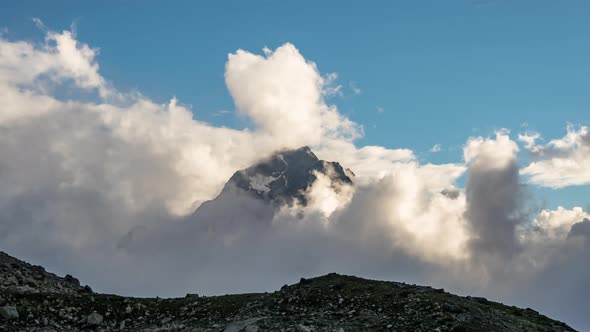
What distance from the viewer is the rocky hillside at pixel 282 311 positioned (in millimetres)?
48938

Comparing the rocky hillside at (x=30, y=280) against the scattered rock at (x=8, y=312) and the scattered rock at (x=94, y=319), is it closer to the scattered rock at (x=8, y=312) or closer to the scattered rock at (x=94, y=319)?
the scattered rock at (x=8, y=312)

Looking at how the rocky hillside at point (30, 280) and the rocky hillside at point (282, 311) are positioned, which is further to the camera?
the rocky hillside at point (30, 280)

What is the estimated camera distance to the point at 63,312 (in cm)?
5828

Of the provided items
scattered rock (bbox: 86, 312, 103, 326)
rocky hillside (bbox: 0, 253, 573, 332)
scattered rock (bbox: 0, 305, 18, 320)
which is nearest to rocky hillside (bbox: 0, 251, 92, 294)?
rocky hillside (bbox: 0, 253, 573, 332)

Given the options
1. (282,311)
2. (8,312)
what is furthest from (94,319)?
(282,311)

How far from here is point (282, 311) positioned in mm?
55438

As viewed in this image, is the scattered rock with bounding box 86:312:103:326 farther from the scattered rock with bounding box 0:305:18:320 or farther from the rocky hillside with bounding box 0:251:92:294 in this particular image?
the rocky hillside with bounding box 0:251:92:294

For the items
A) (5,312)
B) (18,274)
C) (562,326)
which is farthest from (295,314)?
(18,274)

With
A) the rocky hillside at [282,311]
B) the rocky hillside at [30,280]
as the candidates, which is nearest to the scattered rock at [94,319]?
the rocky hillside at [282,311]

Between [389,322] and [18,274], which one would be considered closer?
[389,322]

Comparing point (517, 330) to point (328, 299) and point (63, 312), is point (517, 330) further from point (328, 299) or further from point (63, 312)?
point (63, 312)

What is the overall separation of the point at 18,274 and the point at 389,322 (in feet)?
174

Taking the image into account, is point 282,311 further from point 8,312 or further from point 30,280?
point 30,280

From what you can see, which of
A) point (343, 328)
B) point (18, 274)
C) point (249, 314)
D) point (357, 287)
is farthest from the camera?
point (18, 274)
